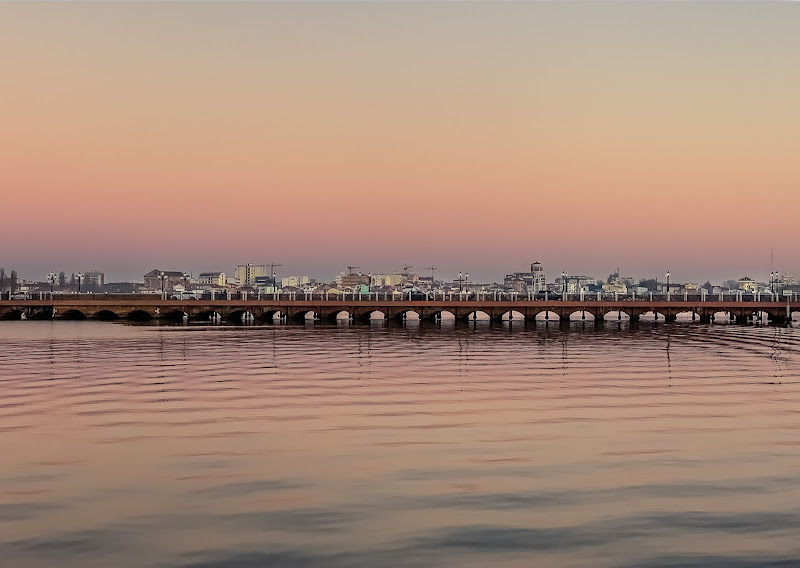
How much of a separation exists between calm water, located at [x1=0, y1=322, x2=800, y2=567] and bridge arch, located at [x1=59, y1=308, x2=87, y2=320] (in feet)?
259

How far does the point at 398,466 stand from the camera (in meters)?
26.8

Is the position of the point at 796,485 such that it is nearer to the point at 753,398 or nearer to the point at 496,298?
the point at 753,398

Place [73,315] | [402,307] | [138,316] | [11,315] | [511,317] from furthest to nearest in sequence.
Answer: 1. [138,316]
2. [11,315]
3. [73,315]
4. [511,317]
5. [402,307]

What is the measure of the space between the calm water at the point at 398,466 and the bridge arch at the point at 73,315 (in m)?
78.9

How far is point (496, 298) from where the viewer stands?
136875 millimetres

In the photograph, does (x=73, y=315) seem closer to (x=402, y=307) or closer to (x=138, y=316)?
(x=138, y=316)

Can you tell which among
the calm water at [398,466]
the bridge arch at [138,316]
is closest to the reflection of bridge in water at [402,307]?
the bridge arch at [138,316]

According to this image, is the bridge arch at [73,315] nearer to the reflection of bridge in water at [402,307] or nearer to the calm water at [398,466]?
the reflection of bridge in water at [402,307]

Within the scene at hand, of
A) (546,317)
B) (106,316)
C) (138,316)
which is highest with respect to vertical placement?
(106,316)

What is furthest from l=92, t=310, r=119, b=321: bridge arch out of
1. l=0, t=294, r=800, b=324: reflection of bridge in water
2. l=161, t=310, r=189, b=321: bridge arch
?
l=161, t=310, r=189, b=321: bridge arch

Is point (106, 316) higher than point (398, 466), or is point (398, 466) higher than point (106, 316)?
point (106, 316)

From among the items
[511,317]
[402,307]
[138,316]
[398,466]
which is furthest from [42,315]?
[398,466]

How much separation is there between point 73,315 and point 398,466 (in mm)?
121002

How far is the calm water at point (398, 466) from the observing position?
60.7 ft
